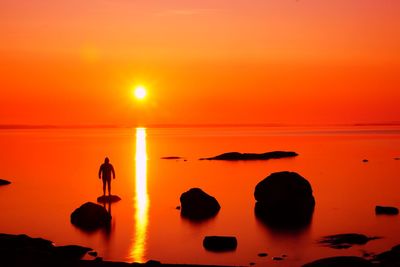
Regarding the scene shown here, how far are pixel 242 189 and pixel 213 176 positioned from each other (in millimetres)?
13076

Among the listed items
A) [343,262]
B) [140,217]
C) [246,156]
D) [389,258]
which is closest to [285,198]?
[140,217]

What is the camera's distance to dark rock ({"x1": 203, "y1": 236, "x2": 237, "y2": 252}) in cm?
2583

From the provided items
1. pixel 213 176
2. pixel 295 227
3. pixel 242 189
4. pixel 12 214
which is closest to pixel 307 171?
pixel 213 176

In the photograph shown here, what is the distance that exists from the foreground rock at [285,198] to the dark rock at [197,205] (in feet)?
11.0

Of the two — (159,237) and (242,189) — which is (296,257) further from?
(242,189)

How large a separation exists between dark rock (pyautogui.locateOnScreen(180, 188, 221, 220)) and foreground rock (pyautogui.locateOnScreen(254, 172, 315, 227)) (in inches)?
132

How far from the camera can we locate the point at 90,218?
3166 centimetres

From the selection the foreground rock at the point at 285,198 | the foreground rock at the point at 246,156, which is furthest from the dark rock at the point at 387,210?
the foreground rock at the point at 246,156

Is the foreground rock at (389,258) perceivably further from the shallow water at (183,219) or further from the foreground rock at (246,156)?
the foreground rock at (246,156)

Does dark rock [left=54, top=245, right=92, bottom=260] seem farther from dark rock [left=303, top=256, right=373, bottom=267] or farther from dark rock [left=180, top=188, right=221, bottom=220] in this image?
dark rock [left=180, top=188, right=221, bottom=220]

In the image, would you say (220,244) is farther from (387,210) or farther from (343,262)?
(387,210)

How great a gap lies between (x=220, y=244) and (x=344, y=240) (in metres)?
7.17

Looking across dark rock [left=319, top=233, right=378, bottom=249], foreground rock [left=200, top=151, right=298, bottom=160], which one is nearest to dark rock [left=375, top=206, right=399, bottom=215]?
dark rock [left=319, top=233, right=378, bottom=249]

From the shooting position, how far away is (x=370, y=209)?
131ft
